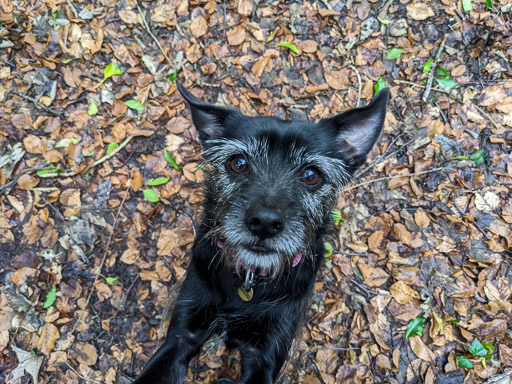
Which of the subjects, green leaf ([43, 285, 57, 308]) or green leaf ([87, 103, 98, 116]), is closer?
green leaf ([43, 285, 57, 308])

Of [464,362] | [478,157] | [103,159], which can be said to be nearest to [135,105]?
[103,159]

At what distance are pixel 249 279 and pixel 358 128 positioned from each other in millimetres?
1420

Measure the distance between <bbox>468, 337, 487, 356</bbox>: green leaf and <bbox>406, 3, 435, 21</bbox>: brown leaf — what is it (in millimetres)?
3829

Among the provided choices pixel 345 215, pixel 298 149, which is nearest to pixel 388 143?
pixel 345 215

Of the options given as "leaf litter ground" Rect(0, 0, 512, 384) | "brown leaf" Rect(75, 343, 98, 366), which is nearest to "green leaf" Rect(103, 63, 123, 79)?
"leaf litter ground" Rect(0, 0, 512, 384)

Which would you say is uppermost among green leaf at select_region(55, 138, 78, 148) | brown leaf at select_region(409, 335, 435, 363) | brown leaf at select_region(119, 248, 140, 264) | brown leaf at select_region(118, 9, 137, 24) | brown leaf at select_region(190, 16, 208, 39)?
brown leaf at select_region(118, 9, 137, 24)

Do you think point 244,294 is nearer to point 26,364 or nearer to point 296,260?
point 296,260

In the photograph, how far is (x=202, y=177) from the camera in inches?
171

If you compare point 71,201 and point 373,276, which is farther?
point 71,201

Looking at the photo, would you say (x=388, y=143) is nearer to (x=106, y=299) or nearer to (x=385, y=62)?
(x=385, y=62)

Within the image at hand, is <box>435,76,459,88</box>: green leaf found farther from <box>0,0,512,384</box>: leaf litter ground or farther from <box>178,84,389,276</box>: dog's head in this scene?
<box>178,84,389,276</box>: dog's head

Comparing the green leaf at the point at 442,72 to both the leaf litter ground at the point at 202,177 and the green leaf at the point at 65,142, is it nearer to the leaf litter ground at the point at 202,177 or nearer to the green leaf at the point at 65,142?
the leaf litter ground at the point at 202,177

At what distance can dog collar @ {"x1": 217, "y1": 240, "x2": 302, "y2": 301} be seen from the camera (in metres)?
2.81

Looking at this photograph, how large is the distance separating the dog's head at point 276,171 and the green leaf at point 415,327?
5.66 ft
